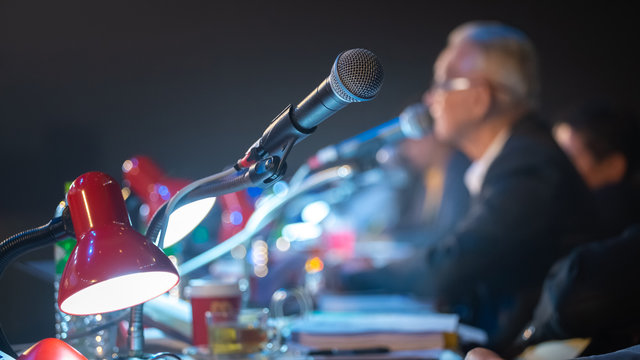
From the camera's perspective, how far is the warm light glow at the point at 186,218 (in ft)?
3.39

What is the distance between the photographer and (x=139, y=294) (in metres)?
0.71

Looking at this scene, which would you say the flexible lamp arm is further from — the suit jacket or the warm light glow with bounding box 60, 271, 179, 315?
the suit jacket

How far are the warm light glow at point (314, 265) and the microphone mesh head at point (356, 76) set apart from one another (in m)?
1.60

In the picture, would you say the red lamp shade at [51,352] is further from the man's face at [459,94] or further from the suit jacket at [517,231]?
the man's face at [459,94]

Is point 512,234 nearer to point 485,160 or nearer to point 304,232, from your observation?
point 485,160

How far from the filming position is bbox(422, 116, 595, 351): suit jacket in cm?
205

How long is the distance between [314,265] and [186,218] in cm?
128

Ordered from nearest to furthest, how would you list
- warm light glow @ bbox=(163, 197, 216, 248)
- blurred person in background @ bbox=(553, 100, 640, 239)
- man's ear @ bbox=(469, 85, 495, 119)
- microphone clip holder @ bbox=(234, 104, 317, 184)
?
microphone clip holder @ bbox=(234, 104, 317, 184), warm light glow @ bbox=(163, 197, 216, 248), man's ear @ bbox=(469, 85, 495, 119), blurred person in background @ bbox=(553, 100, 640, 239)

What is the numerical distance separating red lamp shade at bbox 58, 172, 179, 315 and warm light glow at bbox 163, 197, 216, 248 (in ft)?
Answer: 1.00

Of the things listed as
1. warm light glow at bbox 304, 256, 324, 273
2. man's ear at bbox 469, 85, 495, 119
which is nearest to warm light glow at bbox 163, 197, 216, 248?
warm light glow at bbox 304, 256, 324, 273

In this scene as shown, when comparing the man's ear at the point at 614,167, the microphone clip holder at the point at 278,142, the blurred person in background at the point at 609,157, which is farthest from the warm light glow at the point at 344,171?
the man's ear at the point at 614,167

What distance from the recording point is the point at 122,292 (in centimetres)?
71

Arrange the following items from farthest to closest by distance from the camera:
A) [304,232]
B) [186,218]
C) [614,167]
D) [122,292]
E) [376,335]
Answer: [304,232]
[614,167]
[376,335]
[186,218]
[122,292]

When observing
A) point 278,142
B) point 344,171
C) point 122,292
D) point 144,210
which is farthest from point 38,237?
point 344,171
